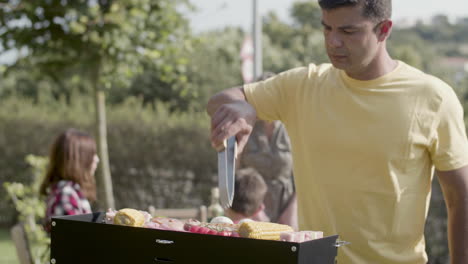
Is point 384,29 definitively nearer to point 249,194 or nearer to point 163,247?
point 163,247

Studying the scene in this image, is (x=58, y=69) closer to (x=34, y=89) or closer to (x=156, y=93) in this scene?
(x=156, y=93)

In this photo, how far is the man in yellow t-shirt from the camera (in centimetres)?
207

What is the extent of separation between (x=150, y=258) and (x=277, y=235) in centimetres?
33

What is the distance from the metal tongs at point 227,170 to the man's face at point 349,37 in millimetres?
466

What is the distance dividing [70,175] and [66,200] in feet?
0.64

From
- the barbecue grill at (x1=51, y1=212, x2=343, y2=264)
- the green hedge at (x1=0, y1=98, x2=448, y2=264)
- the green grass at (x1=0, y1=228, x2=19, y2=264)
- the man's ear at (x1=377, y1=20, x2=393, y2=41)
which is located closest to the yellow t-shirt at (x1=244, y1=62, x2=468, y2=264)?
the man's ear at (x1=377, y1=20, x2=393, y2=41)

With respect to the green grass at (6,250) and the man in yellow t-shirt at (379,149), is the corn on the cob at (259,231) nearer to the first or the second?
the man in yellow t-shirt at (379,149)

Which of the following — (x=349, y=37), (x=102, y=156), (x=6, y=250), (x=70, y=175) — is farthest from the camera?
(x=6, y=250)

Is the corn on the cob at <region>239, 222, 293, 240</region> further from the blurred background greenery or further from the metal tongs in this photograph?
the blurred background greenery

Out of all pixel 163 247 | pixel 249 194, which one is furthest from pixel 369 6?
pixel 249 194

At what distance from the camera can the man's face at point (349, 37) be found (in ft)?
6.75

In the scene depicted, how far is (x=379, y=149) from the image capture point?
6.80 feet

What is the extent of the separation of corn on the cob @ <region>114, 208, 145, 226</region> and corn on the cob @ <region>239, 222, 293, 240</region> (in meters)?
0.30

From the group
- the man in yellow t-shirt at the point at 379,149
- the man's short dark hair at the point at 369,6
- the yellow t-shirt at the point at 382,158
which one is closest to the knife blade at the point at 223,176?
the man in yellow t-shirt at the point at 379,149
